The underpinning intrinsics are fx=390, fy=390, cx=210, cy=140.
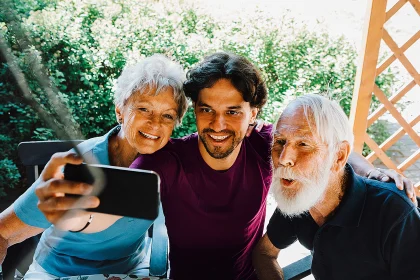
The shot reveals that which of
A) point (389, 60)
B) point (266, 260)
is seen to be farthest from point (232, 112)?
point (389, 60)

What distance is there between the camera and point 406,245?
1.22 metres

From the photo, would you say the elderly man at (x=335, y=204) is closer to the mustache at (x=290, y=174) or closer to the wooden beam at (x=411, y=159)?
the mustache at (x=290, y=174)

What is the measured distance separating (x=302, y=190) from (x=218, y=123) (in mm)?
437

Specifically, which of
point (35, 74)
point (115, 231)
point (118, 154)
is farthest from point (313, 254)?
point (35, 74)

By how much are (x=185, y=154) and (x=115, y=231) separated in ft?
1.35

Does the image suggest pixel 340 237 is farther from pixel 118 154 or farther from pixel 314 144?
pixel 118 154

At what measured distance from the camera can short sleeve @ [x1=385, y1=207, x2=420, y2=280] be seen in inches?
47.9

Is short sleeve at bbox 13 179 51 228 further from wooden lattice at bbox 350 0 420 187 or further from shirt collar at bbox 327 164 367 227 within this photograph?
wooden lattice at bbox 350 0 420 187

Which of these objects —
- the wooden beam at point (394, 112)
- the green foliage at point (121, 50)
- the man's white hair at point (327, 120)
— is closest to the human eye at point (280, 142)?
the man's white hair at point (327, 120)

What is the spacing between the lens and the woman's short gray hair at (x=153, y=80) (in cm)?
155

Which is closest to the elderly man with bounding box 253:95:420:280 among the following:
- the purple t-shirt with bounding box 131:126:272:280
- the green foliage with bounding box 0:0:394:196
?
the purple t-shirt with bounding box 131:126:272:280

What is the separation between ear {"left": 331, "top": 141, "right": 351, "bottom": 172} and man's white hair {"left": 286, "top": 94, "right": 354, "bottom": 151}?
2cm

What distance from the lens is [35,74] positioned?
2973mm

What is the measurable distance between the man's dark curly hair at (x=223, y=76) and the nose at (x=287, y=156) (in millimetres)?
338
